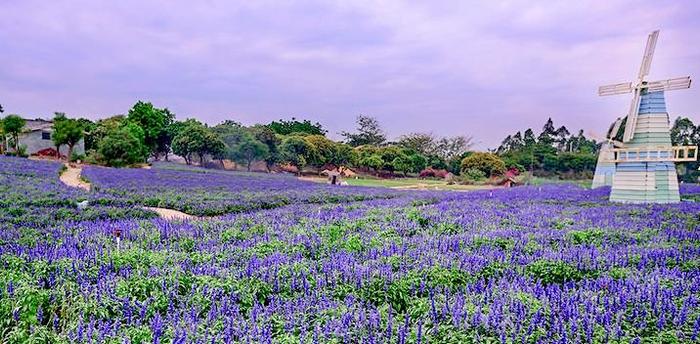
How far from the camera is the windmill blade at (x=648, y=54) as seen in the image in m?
18.2

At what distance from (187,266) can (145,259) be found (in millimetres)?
616

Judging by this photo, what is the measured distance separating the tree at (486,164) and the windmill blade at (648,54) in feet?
130

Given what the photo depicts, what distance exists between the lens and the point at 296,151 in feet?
182

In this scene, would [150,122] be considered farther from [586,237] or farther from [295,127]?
[586,237]

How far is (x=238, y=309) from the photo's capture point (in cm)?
413

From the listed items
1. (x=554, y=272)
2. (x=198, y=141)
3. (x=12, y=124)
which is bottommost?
(x=554, y=272)

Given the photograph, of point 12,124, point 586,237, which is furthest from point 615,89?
point 12,124

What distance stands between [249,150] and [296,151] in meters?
5.34

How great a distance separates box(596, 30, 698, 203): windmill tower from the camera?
17.2 meters

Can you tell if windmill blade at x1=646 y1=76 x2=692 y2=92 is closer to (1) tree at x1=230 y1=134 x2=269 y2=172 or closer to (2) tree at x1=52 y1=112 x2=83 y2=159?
(1) tree at x1=230 y1=134 x2=269 y2=172

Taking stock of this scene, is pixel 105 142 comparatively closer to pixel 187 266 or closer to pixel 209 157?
pixel 209 157

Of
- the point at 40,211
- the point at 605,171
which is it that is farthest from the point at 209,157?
the point at 40,211

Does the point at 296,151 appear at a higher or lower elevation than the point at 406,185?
higher

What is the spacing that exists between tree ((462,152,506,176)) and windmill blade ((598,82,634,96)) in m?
38.3
